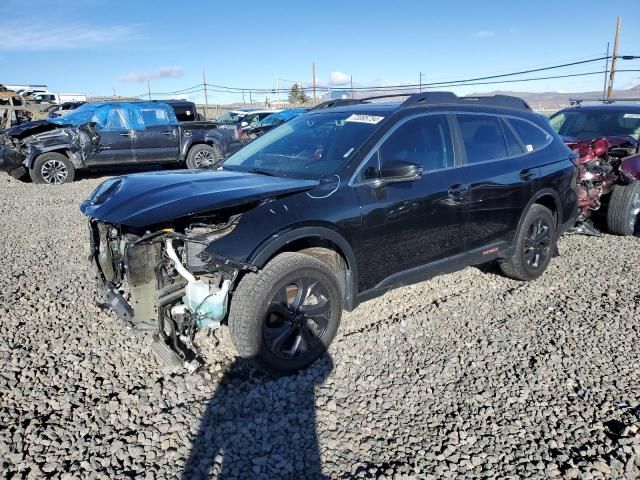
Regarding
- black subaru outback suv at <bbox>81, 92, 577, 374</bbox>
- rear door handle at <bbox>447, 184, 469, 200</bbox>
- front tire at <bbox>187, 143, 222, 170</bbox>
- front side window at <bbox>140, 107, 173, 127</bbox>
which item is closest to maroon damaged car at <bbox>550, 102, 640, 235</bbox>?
black subaru outback suv at <bbox>81, 92, 577, 374</bbox>

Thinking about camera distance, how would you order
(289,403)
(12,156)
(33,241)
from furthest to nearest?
1. (12,156)
2. (33,241)
3. (289,403)

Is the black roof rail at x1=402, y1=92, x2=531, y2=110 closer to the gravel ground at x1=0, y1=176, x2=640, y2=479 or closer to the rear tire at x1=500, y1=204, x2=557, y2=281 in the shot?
the rear tire at x1=500, y1=204, x2=557, y2=281

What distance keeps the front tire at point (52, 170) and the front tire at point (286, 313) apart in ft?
32.8

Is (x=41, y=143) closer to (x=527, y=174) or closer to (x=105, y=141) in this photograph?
(x=105, y=141)

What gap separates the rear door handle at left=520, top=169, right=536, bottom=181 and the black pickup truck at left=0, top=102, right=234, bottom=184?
7162 mm

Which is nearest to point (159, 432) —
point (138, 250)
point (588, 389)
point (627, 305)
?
point (138, 250)

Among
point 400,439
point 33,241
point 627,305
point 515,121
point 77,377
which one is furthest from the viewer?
point 33,241

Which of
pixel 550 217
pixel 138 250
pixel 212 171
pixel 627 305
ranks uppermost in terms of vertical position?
pixel 212 171

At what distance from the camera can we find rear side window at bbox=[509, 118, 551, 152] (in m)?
4.93

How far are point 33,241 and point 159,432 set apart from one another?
16.4 feet

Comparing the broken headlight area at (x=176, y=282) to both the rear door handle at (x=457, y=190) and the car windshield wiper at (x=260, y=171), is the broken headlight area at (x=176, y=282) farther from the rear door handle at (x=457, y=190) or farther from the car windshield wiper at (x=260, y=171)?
the rear door handle at (x=457, y=190)

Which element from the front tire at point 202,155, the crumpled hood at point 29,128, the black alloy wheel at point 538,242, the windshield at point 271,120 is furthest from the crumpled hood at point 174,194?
the windshield at point 271,120

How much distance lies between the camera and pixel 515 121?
494 cm

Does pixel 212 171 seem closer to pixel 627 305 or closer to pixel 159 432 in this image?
pixel 159 432
